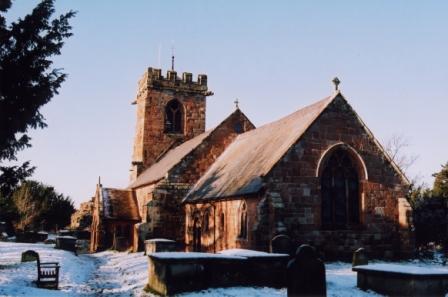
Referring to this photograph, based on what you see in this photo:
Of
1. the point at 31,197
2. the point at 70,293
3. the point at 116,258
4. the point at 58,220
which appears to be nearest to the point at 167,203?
the point at 116,258

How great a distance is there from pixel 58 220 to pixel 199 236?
40.2 metres

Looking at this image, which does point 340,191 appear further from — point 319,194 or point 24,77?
point 24,77

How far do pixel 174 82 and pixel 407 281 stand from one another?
29057mm

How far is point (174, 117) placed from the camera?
38.5 m

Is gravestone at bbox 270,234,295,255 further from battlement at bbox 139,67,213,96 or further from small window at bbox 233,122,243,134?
battlement at bbox 139,67,213,96

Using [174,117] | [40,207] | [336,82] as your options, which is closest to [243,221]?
[336,82]

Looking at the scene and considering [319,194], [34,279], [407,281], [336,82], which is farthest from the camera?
[336,82]

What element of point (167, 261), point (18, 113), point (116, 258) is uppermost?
point (18, 113)

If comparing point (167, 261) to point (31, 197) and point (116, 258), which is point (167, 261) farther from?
point (31, 197)

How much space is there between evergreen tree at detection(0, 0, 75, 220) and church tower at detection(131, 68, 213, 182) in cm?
2406

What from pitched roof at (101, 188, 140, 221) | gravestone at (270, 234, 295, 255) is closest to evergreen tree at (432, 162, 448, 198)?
gravestone at (270, 234, 295, 255)

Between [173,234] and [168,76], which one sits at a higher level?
[168,76]

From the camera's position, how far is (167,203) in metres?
27.0

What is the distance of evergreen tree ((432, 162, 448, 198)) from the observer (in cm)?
2800
